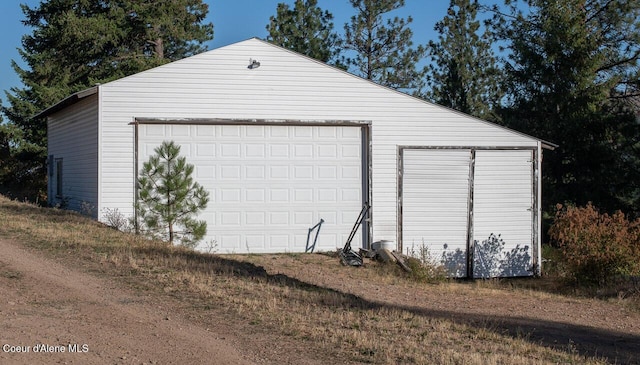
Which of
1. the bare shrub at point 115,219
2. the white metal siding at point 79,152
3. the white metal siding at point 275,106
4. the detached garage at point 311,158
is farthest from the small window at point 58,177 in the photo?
the white metal siding at point 275,106

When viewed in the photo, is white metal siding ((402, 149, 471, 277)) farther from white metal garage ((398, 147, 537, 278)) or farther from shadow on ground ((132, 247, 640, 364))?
shadow on ground ((132, 247, 640, 364))

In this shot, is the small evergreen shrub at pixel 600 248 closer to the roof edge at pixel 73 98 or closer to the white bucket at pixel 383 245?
the white bucket at pixel 383 245

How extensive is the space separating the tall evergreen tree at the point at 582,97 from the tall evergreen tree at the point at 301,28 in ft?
31.1

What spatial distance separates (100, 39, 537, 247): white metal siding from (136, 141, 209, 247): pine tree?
4.51ft

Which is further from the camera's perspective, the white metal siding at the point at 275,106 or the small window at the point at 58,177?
the small window at the point at 58,177

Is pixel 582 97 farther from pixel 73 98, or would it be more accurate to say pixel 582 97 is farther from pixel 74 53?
pixel 74 53

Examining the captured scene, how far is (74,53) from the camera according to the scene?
29.0 metres

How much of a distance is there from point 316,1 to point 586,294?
68.8 feet

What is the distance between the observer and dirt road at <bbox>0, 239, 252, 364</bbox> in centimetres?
609

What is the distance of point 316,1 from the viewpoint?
3166cm

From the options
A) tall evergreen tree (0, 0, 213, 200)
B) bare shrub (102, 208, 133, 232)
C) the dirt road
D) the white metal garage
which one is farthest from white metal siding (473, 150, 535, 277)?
tall evergreen tree (0, 0, 213, 200)

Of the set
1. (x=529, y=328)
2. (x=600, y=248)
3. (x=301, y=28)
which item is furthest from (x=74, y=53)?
(x=529, y=328)

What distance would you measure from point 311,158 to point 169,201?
3742 millimetres

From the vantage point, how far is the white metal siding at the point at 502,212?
57.2 feet
